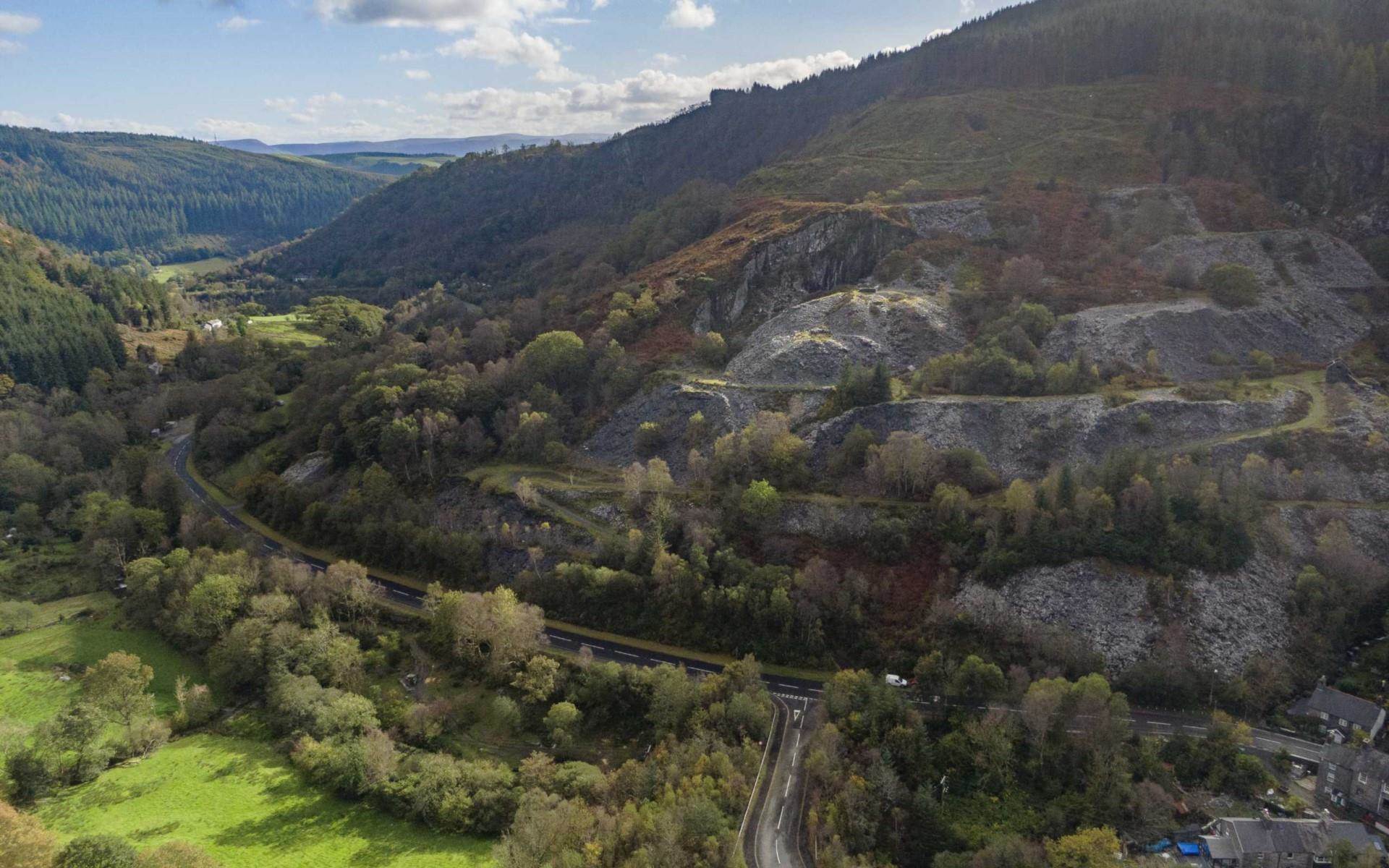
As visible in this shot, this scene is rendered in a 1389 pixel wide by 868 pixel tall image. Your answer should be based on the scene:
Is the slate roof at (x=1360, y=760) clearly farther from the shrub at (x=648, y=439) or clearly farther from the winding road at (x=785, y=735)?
the shrub at (x=648, y=439)

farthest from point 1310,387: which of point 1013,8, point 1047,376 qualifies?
point 1013,8

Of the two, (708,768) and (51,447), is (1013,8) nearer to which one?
(708,768)

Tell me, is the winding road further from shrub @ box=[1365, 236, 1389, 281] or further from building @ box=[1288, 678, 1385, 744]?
shrub @ box=[1365, 236, 1389, 281]

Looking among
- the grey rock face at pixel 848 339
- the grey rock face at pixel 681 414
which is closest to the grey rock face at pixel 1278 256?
the grey rock face at pixel 848 339

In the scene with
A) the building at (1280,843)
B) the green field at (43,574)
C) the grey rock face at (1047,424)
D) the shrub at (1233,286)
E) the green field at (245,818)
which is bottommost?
the green field at (245,818)

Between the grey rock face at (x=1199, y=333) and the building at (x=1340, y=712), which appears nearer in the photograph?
the building at (x=1340, y=712)

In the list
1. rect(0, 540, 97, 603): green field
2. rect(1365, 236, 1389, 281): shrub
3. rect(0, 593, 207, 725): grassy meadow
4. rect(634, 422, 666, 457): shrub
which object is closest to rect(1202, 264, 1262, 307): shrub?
rect(1365, 236, 1389, 281): shrub
